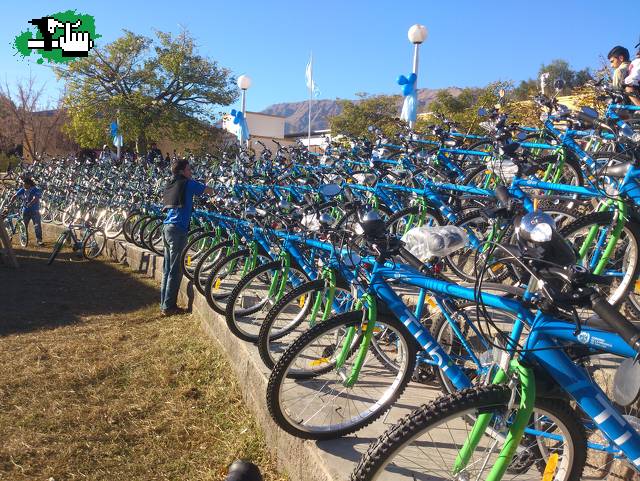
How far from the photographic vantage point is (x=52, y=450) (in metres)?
3.55

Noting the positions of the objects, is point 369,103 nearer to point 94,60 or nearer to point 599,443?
point 94,60

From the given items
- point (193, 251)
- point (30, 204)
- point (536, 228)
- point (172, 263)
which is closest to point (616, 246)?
point (536, 228)

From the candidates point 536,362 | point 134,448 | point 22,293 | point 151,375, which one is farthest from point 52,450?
point 22,293

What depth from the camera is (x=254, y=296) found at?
15.6 ft

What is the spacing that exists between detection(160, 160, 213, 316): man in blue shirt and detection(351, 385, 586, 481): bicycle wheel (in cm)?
482

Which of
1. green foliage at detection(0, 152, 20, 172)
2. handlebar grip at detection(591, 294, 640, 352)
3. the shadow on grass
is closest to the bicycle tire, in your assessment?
the shadow on grass

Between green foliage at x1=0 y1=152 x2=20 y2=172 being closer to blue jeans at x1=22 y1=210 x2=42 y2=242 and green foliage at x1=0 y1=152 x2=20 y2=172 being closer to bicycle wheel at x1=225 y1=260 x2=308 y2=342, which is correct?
blue jeans at x1=22 y1=210 x2=42 y2=242

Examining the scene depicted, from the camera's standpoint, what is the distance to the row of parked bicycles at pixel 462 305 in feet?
6.12

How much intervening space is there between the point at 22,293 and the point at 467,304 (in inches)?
293

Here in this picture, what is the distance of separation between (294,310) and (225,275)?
1.90m

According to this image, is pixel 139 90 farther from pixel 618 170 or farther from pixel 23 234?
pixel 618 170

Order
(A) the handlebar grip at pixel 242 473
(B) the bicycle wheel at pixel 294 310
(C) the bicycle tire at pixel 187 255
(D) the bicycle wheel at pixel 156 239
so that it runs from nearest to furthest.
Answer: (A) the handlebar grip at pixel 242 473 < (B) the bicycle wheel at pixel 294 310 < (C) the bicycle tire at pixel 187 255 < (D) the bicycle wheel at pixel 156 239

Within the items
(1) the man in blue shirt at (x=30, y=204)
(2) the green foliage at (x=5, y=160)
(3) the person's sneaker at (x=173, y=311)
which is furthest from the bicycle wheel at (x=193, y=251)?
(2) the green foliage at (x=5, y=160)

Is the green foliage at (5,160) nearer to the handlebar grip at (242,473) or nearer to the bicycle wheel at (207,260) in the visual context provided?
the bicycle wheel at (207,260)
